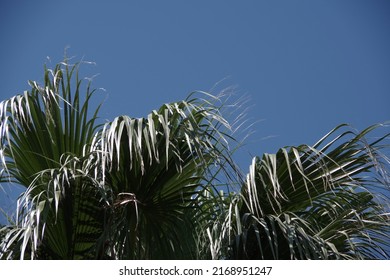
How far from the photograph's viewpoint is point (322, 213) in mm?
4039

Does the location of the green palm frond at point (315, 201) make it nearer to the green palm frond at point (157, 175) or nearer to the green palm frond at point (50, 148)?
the green palm frond at point (157, 175)

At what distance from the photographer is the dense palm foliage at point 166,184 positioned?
3496 millimetres

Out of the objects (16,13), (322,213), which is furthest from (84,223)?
(16,13)

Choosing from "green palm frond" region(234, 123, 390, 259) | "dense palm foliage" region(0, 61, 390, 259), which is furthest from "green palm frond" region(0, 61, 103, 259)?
"green palm frond" region(234, 123, 390, 259)

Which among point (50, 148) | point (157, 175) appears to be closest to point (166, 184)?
point (157, 175)

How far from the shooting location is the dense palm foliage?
11.5ft

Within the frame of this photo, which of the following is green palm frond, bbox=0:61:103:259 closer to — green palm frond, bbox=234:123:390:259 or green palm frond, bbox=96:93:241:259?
green palm frond, bbox=96:93:241:259

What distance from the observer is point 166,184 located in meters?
3.63

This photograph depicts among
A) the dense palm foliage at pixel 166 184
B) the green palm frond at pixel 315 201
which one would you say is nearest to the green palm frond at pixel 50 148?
the dense palm foliage at pixel 166 184
